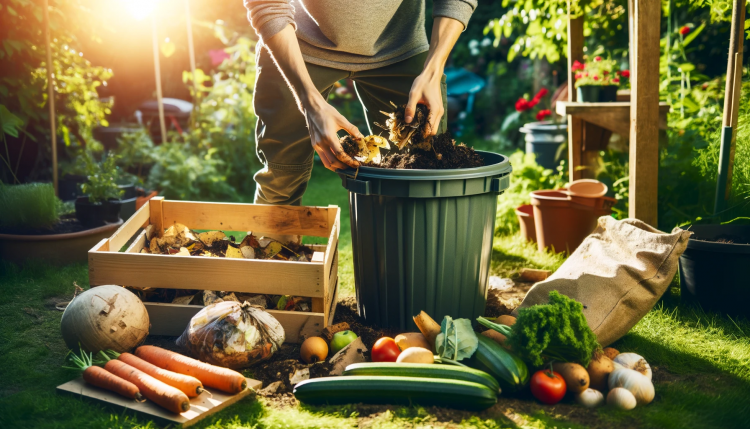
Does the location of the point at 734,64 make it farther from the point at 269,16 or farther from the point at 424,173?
the point at 269,16

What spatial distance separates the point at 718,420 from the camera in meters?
1.93

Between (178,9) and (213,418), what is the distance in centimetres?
581

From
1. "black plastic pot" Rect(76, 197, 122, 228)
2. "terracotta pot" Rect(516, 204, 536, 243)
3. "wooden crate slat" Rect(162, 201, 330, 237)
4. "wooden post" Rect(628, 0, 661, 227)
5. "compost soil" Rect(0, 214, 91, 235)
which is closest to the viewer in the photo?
"wooden post" Rect(628, 0, 661, 227)

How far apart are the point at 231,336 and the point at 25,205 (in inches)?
82.3

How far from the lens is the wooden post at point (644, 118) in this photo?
3016mm

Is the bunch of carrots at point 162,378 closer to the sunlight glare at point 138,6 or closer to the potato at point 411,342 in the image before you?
the potato at point 411,342

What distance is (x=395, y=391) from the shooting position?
199 cm

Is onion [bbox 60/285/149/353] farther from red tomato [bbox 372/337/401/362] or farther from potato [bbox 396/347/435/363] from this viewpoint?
potato [bbox 396/347/435/363]

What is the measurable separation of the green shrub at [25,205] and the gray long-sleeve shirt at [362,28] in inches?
75.2

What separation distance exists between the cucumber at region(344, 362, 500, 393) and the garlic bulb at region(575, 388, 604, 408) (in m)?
→ 0.29

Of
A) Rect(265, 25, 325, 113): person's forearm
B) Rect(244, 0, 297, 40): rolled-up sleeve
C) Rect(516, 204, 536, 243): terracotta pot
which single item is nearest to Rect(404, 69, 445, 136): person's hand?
Rect(265, 25, 325, 113): person's forearm

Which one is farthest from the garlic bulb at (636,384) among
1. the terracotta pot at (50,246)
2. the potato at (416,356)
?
Answer: the terracotta pot at (50,246)

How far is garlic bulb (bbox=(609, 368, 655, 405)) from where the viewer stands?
200cm

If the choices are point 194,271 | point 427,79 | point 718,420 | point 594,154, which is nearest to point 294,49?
point 427,79
